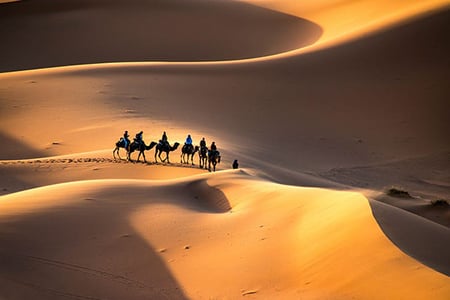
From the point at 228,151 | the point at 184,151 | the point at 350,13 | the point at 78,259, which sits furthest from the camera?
the point at 350,13

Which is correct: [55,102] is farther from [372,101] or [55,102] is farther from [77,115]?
[372,101]

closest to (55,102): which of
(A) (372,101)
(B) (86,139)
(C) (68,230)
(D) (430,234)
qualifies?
(B) (86,139)

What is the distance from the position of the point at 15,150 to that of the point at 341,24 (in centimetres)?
2658

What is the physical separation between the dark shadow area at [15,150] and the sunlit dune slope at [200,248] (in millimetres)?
9782

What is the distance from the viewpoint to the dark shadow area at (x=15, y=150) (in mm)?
23391

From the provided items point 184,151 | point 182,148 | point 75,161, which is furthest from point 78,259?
point 75,161

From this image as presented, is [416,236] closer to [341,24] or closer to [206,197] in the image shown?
[206,197]

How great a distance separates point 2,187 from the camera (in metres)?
18.7

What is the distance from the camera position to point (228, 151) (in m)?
22.4

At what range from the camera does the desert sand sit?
10203mm

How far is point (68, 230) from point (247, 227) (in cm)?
294

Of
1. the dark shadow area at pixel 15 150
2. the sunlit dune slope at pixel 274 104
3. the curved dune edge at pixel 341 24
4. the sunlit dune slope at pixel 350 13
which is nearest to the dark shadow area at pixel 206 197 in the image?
the sunlit dune slope at pixel 274 104

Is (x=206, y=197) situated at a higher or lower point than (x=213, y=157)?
lower

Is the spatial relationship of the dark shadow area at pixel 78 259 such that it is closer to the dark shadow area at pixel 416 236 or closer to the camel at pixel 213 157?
the dark shadow area at pixel 416 236
